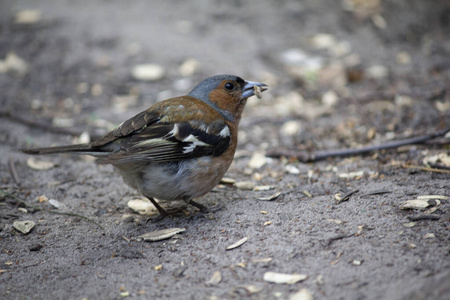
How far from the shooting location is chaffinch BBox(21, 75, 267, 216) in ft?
11.9

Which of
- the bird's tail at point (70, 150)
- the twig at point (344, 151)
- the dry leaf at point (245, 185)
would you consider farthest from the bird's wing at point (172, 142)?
the twig at point (344, 151)

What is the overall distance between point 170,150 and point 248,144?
2124 mm

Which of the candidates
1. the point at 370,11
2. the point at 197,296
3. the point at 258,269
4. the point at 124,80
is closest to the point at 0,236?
the point at 197,296

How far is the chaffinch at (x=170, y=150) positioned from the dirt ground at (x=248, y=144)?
340 millimetres

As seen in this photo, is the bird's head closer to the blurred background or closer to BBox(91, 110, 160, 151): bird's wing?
BBox(91, 110, 160, 151): bird's wing

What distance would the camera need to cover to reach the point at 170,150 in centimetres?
367

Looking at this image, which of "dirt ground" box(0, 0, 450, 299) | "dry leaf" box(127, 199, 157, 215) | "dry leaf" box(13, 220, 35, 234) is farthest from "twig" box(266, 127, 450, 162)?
"dry leaf" box(13, 220, 35, 234)

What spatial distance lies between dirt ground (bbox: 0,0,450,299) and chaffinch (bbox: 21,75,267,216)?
1.12 feet

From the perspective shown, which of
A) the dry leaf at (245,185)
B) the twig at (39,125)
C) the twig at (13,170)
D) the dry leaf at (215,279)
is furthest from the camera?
the twig at (39,125)

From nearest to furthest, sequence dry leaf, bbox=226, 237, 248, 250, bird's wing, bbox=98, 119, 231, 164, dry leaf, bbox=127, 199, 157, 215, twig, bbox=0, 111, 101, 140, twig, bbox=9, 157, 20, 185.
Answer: dry leaf, bbox=226, 237, 248, 250 < bird's wing, bbox=98, 119, 231, 164 < dry leaf, bbox=127, 199, 157, 215 < twig, bbox=9, 157, 20, 185 < twig, bbox=0, 111, 101, 140

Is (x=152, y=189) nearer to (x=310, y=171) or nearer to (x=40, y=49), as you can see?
(x=310, y=171)

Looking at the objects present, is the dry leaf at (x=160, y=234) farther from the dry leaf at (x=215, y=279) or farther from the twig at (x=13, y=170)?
the twig at (x=13, y=170)

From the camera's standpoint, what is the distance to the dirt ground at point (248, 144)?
2969 mm

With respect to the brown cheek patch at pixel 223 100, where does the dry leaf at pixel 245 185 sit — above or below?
below
